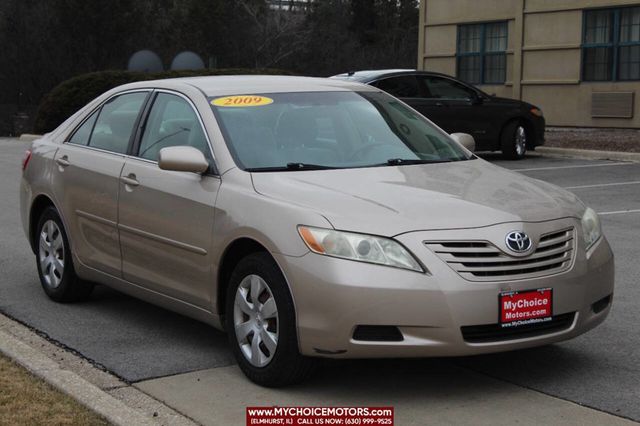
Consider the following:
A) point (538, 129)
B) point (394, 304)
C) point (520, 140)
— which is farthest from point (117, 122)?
point (538, 129)

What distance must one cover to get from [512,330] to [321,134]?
1.83 meters

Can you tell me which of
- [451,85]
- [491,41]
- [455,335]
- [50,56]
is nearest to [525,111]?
[451,85]

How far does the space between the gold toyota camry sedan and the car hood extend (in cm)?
1

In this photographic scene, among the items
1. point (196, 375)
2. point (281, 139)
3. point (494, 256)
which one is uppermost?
point (281, 139)

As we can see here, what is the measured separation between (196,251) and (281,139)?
33.1 inches

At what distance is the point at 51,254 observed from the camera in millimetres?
7824

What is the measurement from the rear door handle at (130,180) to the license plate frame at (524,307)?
8.38ft

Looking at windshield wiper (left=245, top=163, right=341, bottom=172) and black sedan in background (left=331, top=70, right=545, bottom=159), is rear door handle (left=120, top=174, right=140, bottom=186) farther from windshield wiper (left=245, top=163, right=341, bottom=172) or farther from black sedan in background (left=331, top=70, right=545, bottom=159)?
black sedan in background (left=331, top=70, right=545, bottom=159)

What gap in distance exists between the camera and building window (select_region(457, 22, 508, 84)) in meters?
30.2

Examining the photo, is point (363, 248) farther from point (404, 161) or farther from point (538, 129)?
point (538, 129)

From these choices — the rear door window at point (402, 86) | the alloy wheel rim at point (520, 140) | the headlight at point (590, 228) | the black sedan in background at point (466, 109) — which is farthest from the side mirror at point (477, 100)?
the headlight at point (590, 228)

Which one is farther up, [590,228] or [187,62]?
[187,62]

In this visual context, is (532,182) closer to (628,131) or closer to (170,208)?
(170,208)

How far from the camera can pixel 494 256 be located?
5297mm
